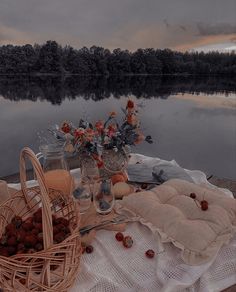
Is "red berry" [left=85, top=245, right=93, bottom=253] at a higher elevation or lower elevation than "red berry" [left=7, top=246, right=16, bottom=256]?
lower

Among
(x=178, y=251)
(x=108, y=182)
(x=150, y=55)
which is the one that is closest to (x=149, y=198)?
(x=108, y=182)

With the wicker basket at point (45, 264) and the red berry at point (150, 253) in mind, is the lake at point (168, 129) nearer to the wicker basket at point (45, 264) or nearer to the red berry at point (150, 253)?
the red berry at point (150, 253)

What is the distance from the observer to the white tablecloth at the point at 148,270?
1230 millimetres

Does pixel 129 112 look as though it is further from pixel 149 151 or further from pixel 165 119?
pixel 165 119

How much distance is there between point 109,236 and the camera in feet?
5.00

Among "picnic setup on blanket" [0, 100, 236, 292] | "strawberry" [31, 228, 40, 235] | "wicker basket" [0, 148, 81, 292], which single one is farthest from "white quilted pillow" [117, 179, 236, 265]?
"strawberry" [31, 228, 40, 235]

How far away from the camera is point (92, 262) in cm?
134

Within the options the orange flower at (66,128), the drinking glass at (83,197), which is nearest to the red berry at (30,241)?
the drinking glass at (83,197)

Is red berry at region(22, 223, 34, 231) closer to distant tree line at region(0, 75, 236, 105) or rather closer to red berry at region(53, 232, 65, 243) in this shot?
red berry at region(53, 232, 65, 243)

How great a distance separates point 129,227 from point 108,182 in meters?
0.29

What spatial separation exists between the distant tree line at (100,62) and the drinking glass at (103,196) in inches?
1114

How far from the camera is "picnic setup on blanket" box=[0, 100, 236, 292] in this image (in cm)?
108

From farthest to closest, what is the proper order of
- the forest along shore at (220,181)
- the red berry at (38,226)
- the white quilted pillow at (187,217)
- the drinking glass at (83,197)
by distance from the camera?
the forest along shore at (220,181) < the drinking glass at (83,197) < the white quilted pillow at (187,217) < the red berry at (38,226)

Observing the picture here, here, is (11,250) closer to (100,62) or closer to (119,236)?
(119,236)
